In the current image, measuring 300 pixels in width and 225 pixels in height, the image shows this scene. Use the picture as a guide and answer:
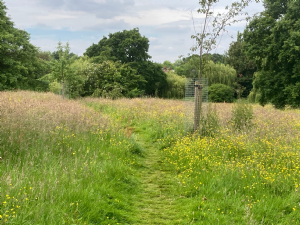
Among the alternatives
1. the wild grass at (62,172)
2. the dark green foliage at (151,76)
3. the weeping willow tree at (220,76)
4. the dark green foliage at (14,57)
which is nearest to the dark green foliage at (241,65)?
the weeping willow tree at (220,76)

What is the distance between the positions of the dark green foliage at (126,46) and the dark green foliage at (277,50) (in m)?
18.8

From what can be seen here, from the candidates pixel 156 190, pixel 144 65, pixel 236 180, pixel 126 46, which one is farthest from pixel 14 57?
pixel 236 180

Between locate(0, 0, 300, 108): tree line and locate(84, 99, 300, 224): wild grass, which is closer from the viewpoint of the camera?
locate(84, 99, 300, 224): wild grass

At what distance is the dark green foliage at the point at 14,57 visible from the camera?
26.4 m

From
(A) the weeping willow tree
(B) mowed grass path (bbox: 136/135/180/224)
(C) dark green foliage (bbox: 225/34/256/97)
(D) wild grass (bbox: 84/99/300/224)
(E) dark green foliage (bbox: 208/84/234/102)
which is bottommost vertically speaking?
(B) mowed grass path (bbox: 136/135/180/224)

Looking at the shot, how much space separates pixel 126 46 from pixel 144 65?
4.17 m

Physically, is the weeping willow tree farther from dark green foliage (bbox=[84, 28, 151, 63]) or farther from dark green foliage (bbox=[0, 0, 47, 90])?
dark green foliage (bbox=[0, 0, 47, 90])

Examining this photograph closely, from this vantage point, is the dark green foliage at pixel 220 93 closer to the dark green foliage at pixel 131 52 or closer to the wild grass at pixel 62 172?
the dark green foliage at pixel 131 52

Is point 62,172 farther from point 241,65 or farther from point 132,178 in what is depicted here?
point 241,65

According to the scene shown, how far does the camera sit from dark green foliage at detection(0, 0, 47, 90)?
2639 cm

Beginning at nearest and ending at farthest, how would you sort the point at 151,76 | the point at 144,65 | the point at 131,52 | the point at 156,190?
the point at 156,190, the point at 131,52, the point at 144,65, the point at 151,76

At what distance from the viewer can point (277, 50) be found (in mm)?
20109

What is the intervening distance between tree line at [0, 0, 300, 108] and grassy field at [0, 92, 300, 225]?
14.9ft

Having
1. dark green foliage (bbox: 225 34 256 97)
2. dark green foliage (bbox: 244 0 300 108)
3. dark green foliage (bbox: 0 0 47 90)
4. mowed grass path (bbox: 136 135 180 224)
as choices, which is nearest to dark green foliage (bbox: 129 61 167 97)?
dark green foliage (bbox: 0 0 47 90)
